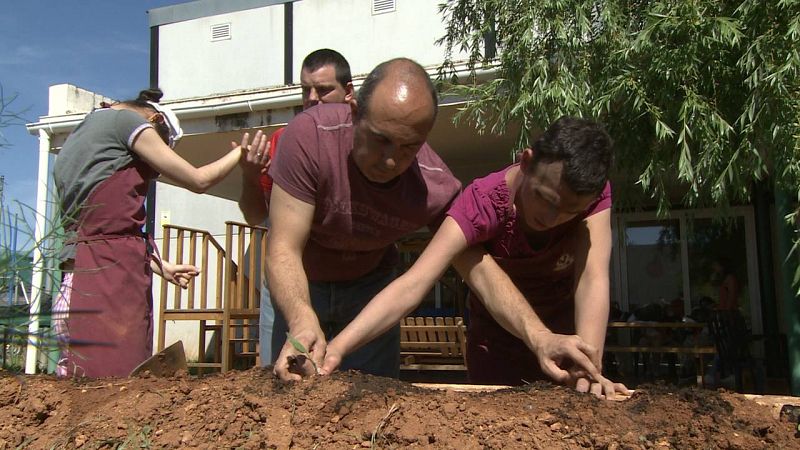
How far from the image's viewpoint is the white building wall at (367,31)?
39.0 feet

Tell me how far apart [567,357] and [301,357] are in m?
0.78

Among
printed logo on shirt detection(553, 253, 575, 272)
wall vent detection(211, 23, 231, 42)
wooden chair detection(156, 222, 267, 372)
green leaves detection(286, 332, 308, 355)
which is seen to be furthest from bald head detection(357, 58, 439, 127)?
wall vent detection(211, 23, 231, 42)

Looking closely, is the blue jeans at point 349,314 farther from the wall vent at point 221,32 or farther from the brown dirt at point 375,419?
the wall vent at point 221,32

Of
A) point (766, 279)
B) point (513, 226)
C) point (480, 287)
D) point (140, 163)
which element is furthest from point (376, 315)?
point (766, 279)

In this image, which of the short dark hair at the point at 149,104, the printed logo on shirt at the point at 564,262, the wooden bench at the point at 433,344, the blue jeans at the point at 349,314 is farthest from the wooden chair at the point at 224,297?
the printed logo on shirt at the point at 564,262

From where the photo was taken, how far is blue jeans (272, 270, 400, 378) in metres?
2.66

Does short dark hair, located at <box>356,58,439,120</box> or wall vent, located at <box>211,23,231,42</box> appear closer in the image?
short dark hair, located at <box>356,58,439,120</box>

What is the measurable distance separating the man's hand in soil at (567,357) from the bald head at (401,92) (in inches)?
29.3

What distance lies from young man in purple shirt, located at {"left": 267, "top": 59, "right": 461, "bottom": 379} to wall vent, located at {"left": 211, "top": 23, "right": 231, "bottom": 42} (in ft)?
40.5

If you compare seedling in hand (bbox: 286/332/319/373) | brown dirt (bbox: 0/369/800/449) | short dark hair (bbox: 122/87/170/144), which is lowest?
brown dirt (bbox: 0/369/800/449)

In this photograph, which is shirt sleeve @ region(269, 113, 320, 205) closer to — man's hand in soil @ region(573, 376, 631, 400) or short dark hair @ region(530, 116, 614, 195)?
short dark hair @ region(530, 116, 614, 195)

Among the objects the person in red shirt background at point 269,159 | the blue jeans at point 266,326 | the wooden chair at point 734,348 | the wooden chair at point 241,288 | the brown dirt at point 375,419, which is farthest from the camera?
the wooden chair at point 734,348

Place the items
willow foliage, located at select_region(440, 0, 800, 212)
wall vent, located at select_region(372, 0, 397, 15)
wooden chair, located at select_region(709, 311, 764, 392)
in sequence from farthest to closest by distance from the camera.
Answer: wall vent, located at select_region(372, 0, 397, 15), wooden chair, located at select_region(709, 311, 764, 392), willow foliage, located at select_region(440, 0, 800, 212)

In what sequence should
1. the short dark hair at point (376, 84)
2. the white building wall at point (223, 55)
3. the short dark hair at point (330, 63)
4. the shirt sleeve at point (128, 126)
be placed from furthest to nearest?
the white building wall at point (223, 55) < the short dark hair at point (330, 63) < the shirt sleeve at point (128, 126) < the short dark hair at point (376, 84)
